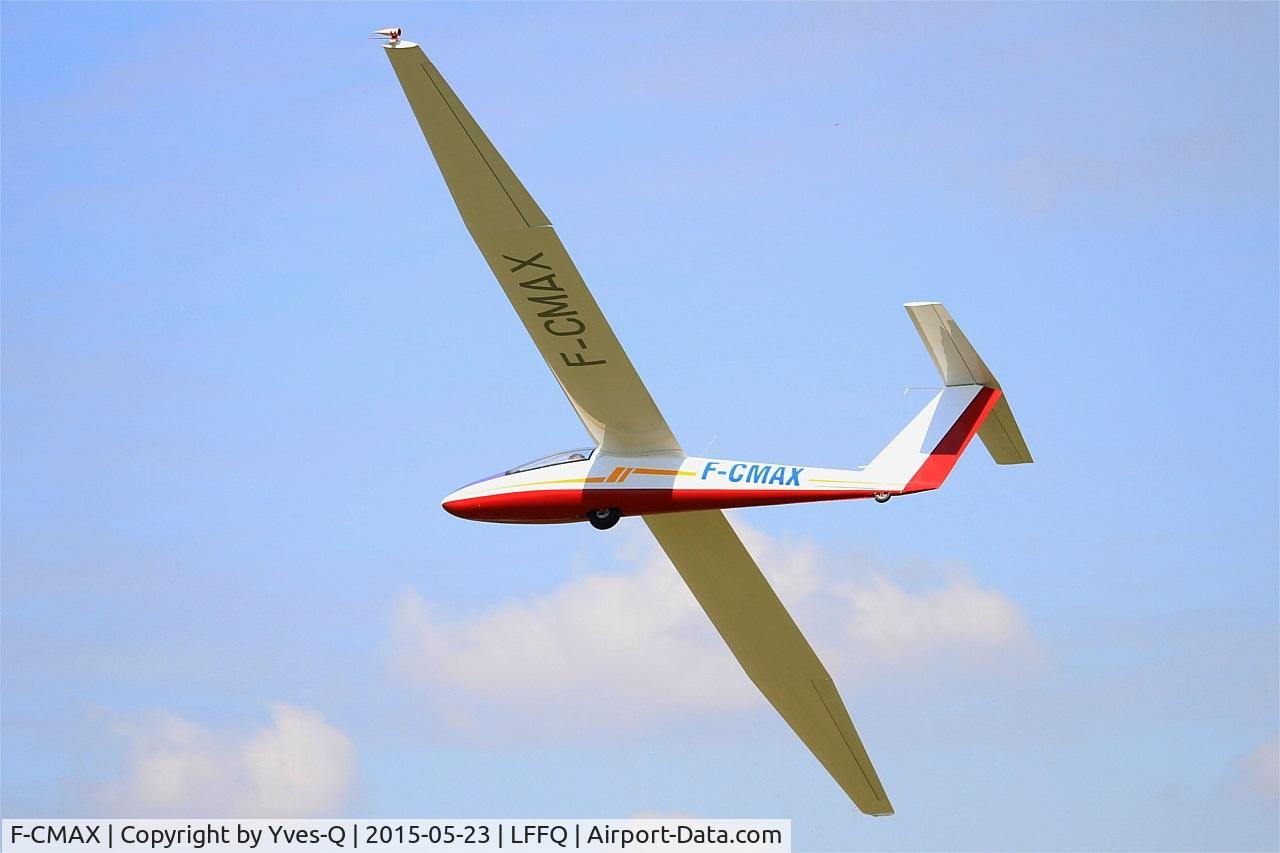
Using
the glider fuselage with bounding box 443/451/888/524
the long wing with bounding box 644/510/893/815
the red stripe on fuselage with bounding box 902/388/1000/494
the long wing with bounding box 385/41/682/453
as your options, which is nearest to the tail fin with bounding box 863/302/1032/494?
the red stripe on fuselage with bounding box 902/388/1000/494

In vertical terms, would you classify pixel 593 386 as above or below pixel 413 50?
below

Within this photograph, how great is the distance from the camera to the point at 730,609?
31.7m

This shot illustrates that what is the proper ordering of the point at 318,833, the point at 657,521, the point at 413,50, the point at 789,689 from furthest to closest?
1. the point at 789,689
2. the point at 657,521
3. the point at 318,833
4. the point at 413,50

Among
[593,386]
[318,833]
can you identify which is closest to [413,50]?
[593,386]

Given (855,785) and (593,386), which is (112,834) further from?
(855,785)

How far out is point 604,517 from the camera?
92.5 feet

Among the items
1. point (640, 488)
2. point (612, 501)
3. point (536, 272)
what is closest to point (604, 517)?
point (612, 501)

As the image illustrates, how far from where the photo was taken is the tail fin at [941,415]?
2688 centimetres

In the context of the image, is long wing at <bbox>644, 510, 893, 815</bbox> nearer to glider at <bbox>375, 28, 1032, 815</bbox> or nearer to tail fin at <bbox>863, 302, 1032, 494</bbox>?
glider at <bbox>375, 28, 1032, 815</bbox>

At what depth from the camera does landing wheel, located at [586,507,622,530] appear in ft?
92.4

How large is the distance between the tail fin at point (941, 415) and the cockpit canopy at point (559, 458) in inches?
163

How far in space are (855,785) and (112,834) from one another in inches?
512

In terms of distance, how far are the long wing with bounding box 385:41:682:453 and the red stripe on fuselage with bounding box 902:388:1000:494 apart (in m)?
3.55

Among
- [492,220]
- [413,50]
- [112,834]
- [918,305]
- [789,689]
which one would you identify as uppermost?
[413,50]
